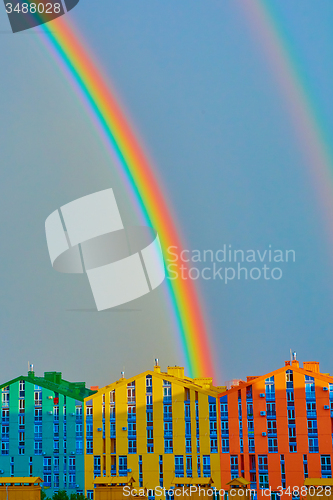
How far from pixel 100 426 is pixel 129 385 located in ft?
8.63

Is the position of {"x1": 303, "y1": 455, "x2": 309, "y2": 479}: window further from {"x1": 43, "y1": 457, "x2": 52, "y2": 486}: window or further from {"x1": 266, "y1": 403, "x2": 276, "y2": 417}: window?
{"x1": 43, "y1": 457, "x2": 52, "y2": 486}: window

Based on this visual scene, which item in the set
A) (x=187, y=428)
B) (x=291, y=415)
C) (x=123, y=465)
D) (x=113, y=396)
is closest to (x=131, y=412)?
(x=113, y=396)

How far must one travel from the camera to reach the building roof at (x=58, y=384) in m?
42.0

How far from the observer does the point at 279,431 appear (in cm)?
3850

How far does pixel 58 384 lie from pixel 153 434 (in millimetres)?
A: 11316

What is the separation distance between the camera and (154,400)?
4053 centimetres

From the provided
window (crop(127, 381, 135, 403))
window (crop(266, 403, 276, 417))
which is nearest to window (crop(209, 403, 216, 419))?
window (crop(266, 403, 276, 417))

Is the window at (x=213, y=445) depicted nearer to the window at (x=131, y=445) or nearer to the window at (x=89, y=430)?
the window at (x=131, y=445)

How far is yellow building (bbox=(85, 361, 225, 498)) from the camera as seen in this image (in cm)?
3956

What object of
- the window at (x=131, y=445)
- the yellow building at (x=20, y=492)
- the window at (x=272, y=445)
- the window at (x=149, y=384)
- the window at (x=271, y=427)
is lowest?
the yellow building at (x=20, y=492)

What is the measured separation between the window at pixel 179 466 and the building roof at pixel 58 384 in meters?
6.72

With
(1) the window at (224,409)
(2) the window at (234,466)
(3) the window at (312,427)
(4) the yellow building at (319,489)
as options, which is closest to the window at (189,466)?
(2) the window at (234,466)

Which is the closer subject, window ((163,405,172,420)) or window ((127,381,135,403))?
window ((163,405,172,420))

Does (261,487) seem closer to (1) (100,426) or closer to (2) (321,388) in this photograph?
(2) (321,388)
